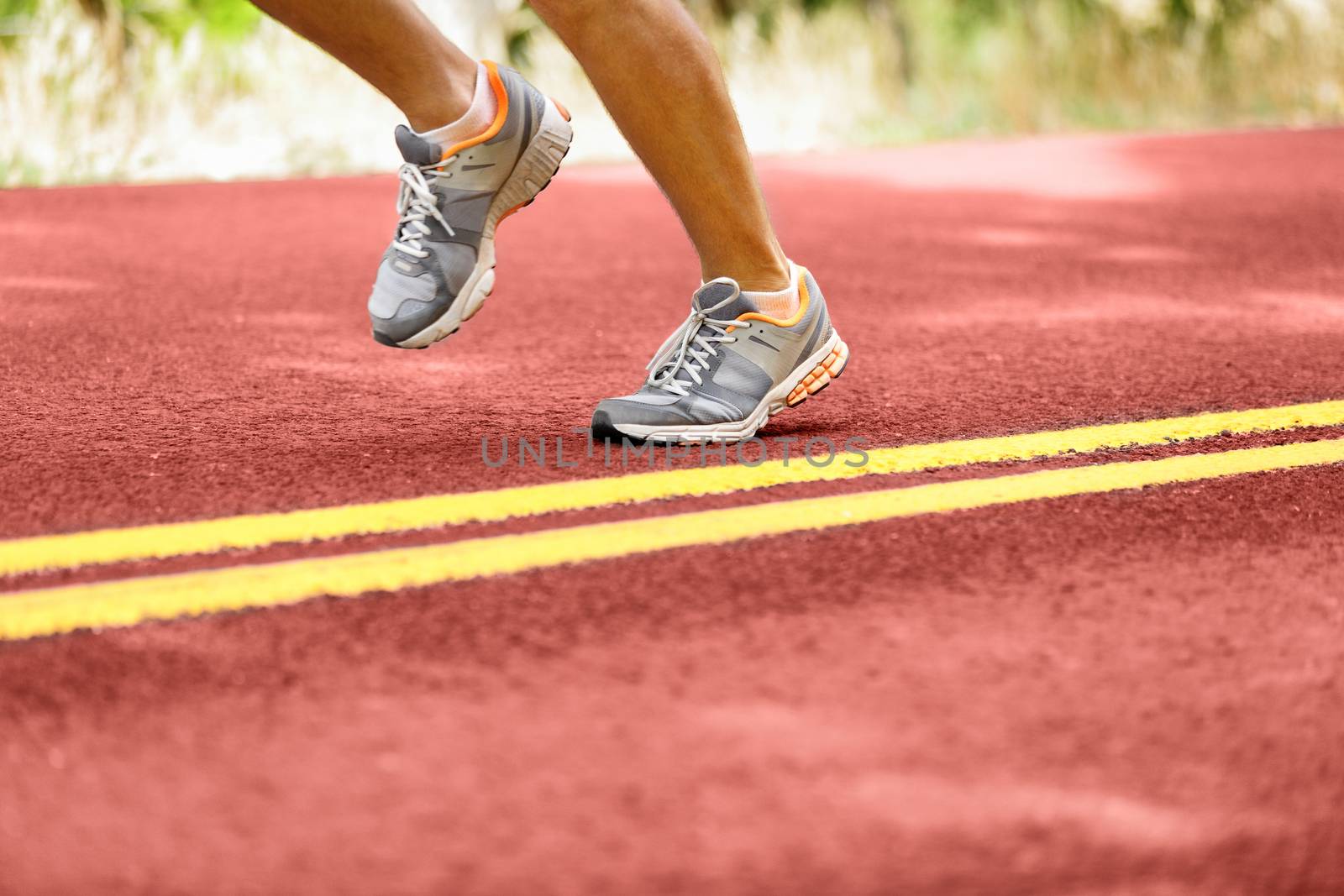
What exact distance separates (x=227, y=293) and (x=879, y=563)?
8.57ft

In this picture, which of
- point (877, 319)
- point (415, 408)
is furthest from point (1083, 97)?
point (415, 408)

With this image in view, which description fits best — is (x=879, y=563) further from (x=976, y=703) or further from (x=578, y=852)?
(x=578, y=852)

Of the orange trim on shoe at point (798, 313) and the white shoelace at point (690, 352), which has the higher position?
the orange trim on shoe at point (798, 313)

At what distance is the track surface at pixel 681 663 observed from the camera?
1322 mm

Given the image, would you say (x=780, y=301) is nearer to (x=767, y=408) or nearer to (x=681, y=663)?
(x=767, y=408)

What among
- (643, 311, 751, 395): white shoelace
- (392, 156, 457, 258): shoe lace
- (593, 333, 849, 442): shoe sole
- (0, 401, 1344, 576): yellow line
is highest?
(392, 156, 457, 258): shoe lace

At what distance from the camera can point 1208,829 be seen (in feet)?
4.47

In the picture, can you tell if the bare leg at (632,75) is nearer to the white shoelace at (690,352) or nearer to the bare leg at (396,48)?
the bare leg at (396,48)

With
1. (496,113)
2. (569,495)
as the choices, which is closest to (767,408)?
(569,495)

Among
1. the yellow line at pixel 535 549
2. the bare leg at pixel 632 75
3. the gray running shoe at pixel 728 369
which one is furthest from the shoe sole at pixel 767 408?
the yellow line at pixel 535 549

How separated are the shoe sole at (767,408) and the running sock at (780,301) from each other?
8 centimetres

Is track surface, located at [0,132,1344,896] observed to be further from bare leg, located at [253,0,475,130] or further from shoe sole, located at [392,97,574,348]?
bare leg, located at [253,0,475,130]

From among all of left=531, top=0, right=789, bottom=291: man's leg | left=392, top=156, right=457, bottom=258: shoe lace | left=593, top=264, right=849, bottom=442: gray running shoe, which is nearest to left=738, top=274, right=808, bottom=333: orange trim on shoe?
left=593, top=264, right=849, bottom=442: gray running shoe

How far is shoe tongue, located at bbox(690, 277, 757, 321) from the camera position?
2.62 meters
